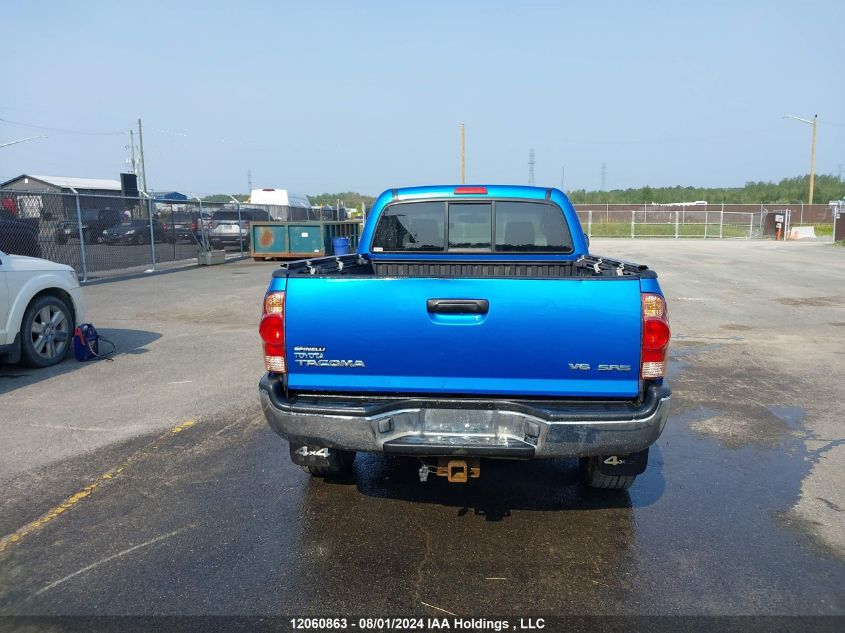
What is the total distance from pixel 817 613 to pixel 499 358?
183 centimetres

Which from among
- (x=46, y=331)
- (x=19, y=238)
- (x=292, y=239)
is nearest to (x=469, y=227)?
(x=46, y=331)

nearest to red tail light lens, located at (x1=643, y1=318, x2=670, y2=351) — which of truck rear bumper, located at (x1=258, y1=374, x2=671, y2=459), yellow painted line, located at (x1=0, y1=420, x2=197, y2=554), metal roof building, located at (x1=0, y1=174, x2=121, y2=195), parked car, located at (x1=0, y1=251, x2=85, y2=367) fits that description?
truck rear bumper, located at (x1=258, y1=374, x2=671, y2=459)

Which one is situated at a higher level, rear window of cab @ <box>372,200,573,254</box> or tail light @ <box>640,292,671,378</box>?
rear window of cab @ <box>372,200,573,254</box>

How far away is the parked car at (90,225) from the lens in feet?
50.2

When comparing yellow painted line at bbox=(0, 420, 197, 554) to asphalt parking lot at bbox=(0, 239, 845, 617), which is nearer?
asphalt parking lot at bbox=(0, 239, 845, 617)

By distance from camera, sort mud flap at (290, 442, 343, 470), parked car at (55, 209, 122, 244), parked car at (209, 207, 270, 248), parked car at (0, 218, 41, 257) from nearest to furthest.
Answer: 1. mud flap at (290, 442, 343, 470)
2. parked car at (0, 218, 41, 257)
3. parked car at (55, 209, 122, 244)
4. parked car at (209, 207, 270, 248)

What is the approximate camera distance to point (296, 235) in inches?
869

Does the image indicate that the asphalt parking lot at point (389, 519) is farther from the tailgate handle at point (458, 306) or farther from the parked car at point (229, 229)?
the parked car at point (229, 229)

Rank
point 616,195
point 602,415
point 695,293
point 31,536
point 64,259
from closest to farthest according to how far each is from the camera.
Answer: point 602,415 → point 31,536 → point 695,293 → point 64,259 → point 616,195

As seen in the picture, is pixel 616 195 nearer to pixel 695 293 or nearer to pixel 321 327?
pixel 695 293

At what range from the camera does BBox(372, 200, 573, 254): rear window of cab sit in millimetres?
5270

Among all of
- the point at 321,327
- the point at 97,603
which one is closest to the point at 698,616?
the point at 321,327

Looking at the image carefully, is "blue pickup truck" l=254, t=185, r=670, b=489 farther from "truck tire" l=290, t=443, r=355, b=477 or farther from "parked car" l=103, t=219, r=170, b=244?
"parked car" l=103, t=219, r=170, b=244

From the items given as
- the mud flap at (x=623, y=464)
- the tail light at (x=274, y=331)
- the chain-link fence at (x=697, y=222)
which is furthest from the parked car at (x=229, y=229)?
the chain-link fence at (x=697, y=222)
